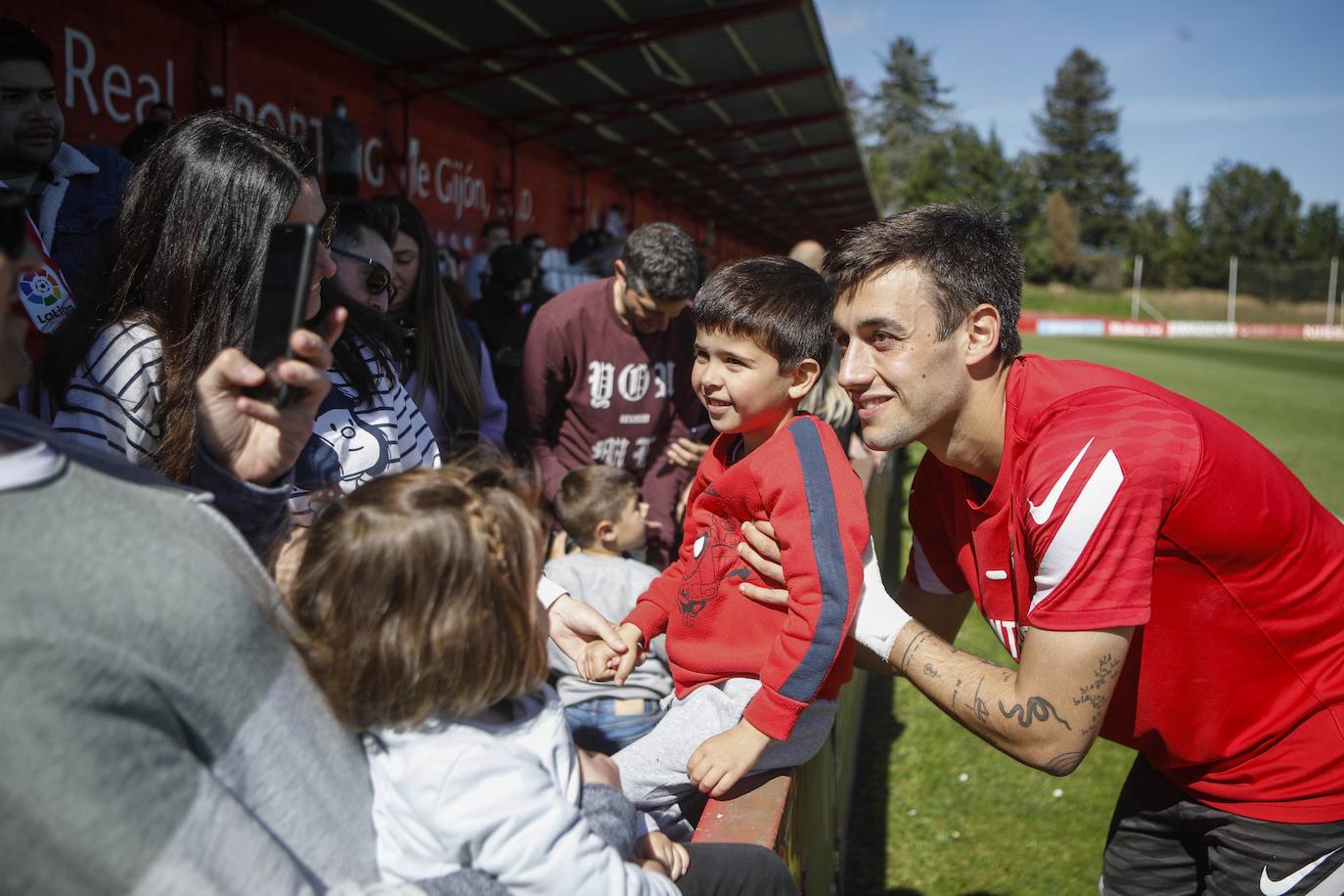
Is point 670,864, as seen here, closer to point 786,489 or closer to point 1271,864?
point 786,489

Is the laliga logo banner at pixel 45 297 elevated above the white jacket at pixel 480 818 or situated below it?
above

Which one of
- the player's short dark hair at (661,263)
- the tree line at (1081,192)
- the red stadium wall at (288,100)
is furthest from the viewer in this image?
the tree line at (1081,192)

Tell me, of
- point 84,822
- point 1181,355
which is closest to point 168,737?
point 84,822

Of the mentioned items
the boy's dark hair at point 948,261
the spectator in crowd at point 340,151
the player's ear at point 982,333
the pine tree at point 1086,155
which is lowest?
the player's ear at point 982,333

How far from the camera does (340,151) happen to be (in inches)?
371

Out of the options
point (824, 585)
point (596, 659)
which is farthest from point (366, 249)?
point (824, 585)

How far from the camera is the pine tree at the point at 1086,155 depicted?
8981 centimetres

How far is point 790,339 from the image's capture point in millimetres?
2580

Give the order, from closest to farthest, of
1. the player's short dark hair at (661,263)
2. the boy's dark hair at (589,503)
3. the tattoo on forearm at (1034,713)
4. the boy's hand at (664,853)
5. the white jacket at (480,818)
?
the white jacket at (480,818), the boy's hand at (664,853), the tattoo on forearm at (1034,713), the boy's dark hair at (589,503), the player's short dark hair at (661,263)

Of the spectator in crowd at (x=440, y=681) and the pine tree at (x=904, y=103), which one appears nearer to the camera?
the spectator in crowd at (x=440, y=681)

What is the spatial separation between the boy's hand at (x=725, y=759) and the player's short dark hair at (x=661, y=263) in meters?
2.55

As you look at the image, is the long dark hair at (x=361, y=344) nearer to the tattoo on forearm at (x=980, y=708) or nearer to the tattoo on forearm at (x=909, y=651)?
the tattoo on forearm at (x=909, y=651)

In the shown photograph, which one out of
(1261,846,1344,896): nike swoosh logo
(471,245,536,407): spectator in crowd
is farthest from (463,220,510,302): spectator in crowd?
(1261,846,1344,896): nike swoosh logo

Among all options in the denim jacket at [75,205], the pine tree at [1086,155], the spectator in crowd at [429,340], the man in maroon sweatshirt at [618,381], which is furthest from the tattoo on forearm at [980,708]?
the pine tree at [1086,155]
